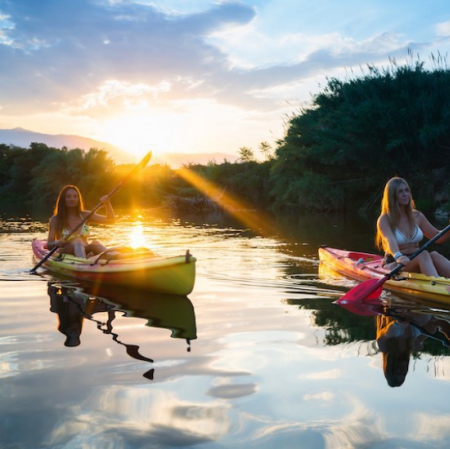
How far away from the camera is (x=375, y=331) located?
4633 millimetres

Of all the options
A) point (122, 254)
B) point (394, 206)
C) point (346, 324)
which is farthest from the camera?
point (122, 254)

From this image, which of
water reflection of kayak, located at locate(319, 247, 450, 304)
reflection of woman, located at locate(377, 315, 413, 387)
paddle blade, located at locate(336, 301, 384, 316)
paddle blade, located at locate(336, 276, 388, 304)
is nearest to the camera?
reflection of woman, located at locate(377, 315, 413, 387)

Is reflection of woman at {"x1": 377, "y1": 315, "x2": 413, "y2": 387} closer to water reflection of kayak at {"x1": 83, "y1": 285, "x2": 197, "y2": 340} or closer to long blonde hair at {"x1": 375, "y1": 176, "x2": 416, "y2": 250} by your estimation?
long blonde hair at {"x1": 375, "y1": 176, "x2": 416, "y2": 250}

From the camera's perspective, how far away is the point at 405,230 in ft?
20.5

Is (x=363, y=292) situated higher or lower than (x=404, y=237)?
lower

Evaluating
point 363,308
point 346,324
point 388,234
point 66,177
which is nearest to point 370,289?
point 363,308

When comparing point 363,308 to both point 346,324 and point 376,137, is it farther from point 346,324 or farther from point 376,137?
point 376,137

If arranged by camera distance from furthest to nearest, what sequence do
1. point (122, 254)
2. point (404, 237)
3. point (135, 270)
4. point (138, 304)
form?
point (122, 254), point (135, 270), point (404, 237), point (138, 304)

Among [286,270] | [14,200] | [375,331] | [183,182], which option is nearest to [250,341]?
[375,331]

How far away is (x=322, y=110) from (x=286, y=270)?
22.8m

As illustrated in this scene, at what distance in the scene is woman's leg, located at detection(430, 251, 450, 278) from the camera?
6129 mm

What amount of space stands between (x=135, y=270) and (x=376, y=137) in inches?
803

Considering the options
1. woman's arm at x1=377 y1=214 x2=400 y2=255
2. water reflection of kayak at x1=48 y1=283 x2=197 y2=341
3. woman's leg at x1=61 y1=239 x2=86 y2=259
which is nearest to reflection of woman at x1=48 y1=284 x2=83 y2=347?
water reflection of kayak at x1=48 y1=283 x2=197 y2=341

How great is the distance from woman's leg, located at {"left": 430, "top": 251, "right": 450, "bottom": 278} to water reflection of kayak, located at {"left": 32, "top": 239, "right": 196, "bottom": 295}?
9.02 ft
